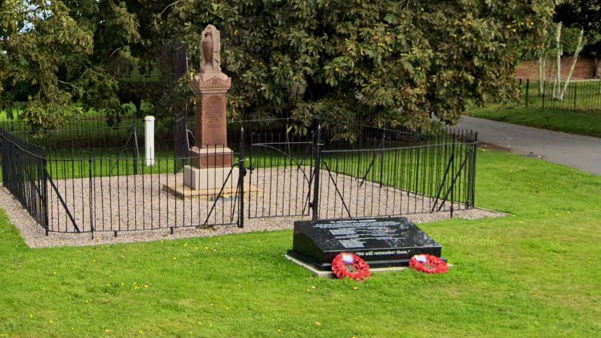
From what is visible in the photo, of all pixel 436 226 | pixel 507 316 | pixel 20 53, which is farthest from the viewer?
pixel 20 53

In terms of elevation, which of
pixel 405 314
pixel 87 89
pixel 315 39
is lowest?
A: pixel 405 314

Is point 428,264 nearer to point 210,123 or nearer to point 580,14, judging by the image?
point 210,123

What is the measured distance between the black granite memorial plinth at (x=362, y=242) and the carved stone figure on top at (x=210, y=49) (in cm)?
567

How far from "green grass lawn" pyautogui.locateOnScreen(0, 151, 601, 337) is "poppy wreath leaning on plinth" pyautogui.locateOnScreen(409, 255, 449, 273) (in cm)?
13

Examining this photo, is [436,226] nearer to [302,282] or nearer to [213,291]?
[302,282]

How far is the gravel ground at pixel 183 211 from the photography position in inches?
499

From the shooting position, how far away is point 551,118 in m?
29.3

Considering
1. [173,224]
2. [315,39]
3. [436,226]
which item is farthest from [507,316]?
[315,39]

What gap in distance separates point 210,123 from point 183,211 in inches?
107

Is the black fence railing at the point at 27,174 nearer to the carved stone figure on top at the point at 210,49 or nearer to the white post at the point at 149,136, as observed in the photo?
the white post at the point at 149,136

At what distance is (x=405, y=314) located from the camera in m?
9.13

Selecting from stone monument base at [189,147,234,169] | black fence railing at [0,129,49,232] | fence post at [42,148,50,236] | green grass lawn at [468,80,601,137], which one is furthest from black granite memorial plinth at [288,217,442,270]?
green grass lawn at [468,80,601,137]

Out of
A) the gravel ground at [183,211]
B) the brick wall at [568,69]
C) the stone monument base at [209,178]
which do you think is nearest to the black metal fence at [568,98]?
the brick wall at [568,69]

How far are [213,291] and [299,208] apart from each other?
5.35 m
